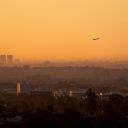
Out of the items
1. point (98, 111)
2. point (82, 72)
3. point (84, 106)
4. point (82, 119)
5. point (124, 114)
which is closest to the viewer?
point (82, 119)


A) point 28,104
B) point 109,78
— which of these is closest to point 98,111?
point 28,104

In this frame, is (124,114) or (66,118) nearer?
(66,118)

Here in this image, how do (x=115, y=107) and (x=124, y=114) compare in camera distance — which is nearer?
(x=124, y=114)

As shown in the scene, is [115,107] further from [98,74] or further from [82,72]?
[82,72]

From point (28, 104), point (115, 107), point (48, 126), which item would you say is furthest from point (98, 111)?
point (48, 126)

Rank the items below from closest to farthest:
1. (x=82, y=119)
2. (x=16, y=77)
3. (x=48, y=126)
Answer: (x=48, y=126) < (x=82, y=119) < (x=16, y=77)

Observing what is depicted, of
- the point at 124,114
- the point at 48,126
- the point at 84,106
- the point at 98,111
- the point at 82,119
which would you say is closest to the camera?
the point at 48,126

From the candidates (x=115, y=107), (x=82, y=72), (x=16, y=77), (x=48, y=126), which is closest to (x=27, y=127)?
(x=48, y=126)

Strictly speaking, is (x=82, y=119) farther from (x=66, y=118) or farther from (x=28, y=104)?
(x=28, y=104)

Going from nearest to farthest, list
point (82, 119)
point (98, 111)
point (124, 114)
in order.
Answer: point (82, 119)
point (124, 114)
point (98, 111)
